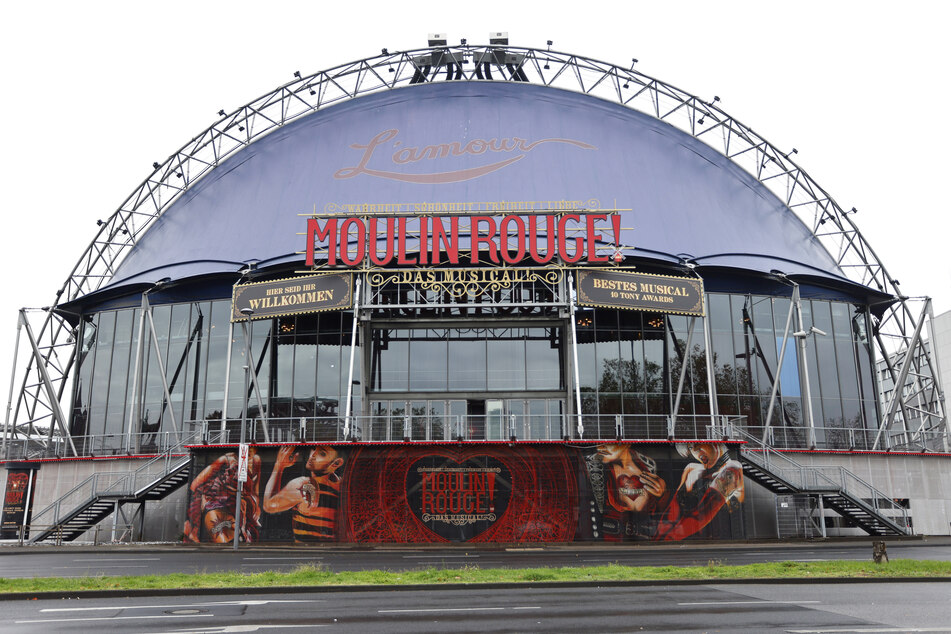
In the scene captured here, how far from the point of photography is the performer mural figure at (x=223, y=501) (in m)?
34.0

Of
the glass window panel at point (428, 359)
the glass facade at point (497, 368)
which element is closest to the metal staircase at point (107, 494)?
the glass facade at point (497, 368)

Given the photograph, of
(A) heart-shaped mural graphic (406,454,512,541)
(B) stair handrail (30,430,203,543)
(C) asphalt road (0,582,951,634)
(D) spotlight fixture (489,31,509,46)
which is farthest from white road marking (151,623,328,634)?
(D) spotlight fixture (489,31,509,46)

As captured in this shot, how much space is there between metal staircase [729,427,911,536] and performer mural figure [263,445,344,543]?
1680 cm

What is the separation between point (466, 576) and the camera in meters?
19.4

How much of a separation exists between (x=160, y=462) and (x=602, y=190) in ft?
87.4

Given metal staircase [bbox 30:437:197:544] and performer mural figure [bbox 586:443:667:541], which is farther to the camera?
metal staircase [bbox 30:437:197:544]

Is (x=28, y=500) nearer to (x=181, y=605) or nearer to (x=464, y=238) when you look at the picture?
(x=464, y=238)

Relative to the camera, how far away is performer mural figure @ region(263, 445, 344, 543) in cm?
3338

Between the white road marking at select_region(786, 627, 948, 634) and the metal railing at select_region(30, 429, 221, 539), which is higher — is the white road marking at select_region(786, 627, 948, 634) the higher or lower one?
the lower one

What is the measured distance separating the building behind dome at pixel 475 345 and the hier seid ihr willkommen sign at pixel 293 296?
0.43ft

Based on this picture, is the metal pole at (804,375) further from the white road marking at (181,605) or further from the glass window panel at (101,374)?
Result: the glass window panel at (101,374)

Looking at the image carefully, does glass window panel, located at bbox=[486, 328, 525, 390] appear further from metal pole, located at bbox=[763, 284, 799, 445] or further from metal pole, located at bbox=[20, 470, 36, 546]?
metal pole, located at bbox=[20, 470, 36, 546]

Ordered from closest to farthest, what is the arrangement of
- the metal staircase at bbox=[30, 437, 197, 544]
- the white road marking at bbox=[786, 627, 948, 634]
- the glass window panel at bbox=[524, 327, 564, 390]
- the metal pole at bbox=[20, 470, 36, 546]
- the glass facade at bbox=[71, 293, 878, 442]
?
the white road marking at bbox=[786, 627, 948, 634], the metal staircase at bbox=[30, 437, 197, 544], the metal pole at bbox=[20, 470, 36, 546], the glass facade at bbox=[71, 293, 878, 442], the glass window panel at bbox=[524, 327, 564, 390]

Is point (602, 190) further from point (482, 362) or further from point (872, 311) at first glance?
point (872, 311)
